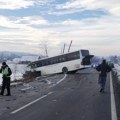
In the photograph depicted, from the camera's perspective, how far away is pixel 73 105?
1478 centimetres

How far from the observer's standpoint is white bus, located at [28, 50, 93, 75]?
47.7 meters

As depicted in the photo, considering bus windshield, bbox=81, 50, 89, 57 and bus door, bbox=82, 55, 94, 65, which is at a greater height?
bus windshield, bbox=81, 50, 89, 57

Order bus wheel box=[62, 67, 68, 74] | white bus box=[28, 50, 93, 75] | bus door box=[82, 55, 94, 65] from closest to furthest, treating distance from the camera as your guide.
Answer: bus door box=[82, 55, 94, 65] → white bus box=[28, 50, 93, 75] → bus wheel box=[62, 67, 68, 74]

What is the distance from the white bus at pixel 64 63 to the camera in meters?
47.7

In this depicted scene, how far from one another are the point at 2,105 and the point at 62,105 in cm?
238

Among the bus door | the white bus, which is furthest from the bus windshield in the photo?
the bus door

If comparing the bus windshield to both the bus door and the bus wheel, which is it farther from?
the bus wheel

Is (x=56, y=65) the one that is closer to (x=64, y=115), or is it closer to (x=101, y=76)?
(x=101, y=76)

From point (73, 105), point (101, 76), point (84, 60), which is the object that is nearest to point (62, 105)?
point (73, 105)

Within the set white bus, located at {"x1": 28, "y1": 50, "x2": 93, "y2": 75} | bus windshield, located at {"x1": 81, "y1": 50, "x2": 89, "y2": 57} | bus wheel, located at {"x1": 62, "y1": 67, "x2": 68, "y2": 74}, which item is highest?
bus windshield, located at {"x1": 81, "y1": 50, "x2": 89, "y2": 57}

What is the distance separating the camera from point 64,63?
1957 inches

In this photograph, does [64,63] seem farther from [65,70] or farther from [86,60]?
[86,60]

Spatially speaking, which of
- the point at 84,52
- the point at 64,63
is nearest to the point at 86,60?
the point at 84,52

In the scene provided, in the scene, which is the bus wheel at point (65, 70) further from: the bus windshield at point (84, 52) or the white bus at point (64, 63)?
the bus windshield at point (84, 52)
